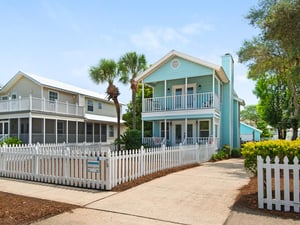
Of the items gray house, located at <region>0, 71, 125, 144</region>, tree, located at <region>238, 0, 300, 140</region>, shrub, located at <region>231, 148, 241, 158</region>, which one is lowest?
shrub, located at <region>231, 148, 241, 158</region>

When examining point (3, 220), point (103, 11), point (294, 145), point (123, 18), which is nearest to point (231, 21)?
point (123, 18)

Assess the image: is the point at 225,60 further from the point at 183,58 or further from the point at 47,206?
the point at 47,206

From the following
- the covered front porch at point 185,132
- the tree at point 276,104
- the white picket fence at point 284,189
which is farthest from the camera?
the tree at point 276,104

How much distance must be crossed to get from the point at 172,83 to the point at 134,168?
1510 cm

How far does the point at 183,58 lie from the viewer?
70.8ft

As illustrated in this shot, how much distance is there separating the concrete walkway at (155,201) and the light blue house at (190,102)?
10803 mm

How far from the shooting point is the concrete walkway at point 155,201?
17.8ft

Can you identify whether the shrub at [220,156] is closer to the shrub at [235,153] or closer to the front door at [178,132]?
the shrub at [235,153]

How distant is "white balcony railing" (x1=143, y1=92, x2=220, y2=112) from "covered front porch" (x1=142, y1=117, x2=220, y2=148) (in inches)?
43.6

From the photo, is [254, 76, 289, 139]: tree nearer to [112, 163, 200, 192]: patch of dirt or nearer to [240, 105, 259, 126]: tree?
[112, 163, 200, 192]: patch of dirt

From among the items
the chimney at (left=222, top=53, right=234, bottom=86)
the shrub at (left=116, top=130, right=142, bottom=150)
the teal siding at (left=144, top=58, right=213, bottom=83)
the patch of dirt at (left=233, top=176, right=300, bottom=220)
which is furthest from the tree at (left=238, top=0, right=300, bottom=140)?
the shrub at (left=116, top=130, right=142, bottom=150)

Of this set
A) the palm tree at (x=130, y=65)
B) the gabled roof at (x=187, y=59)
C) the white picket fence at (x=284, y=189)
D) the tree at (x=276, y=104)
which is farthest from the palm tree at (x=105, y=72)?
the white picket fence at (x=284, y=189)

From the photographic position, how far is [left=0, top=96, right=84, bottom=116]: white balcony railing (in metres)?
24.2

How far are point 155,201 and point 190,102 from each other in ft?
49.3
